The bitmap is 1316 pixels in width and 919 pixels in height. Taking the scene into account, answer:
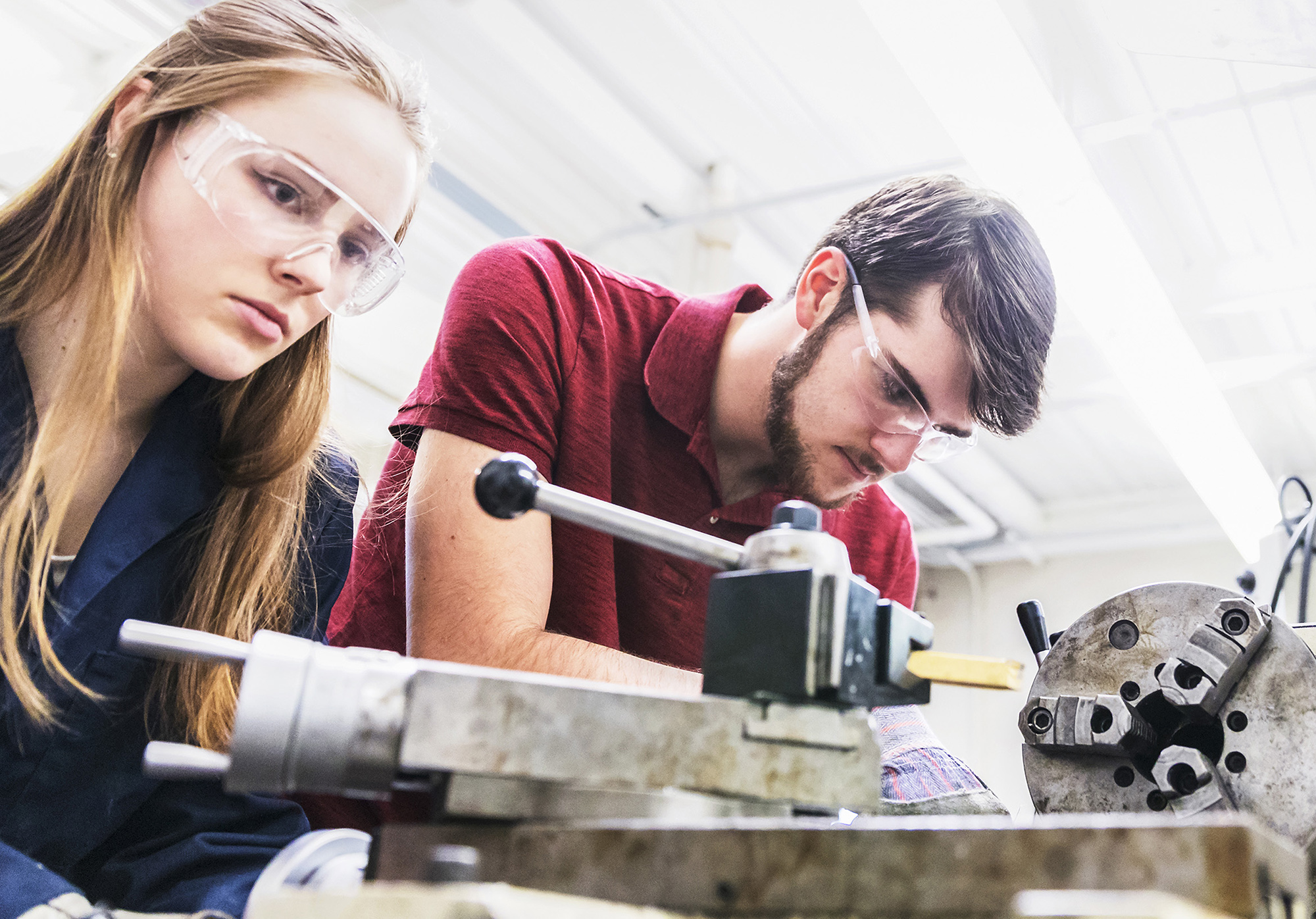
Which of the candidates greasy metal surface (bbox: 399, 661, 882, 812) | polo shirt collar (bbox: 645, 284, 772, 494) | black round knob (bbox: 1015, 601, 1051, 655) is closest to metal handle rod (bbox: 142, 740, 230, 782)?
greasy metal surface (bbox: 399, 661, 882, 812)

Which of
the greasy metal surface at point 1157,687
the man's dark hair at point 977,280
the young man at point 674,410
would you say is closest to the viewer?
the greasy metal surface at point 1157,687

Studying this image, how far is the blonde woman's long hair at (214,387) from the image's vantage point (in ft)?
3.50

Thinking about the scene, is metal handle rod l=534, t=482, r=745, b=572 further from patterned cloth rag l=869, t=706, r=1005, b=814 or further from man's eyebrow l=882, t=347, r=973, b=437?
man's eyebrow l=882, t=347, r=973, b=437

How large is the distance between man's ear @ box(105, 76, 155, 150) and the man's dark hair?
3.11 ft

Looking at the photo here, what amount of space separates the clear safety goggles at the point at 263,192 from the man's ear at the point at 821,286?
2.40ft

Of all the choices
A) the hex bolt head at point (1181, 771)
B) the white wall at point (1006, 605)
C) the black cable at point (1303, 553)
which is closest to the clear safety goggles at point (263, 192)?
the hex bolt head at point (1181, 771)

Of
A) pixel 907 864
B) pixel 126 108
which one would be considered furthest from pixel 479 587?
pixel 907 864

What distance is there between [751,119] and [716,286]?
1.95 feet

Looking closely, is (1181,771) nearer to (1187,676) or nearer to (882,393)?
(1187,676)

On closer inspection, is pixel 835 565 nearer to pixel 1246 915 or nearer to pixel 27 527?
pixel 1246 915

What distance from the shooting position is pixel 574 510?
72cm

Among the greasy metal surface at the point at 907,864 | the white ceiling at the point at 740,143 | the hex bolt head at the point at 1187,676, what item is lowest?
the greasy metal surface at the point at 907,864

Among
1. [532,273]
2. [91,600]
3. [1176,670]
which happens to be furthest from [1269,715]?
[91,600]

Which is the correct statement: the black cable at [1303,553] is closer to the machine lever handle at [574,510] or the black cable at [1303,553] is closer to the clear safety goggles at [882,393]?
the clear safety goggles at [882,393]
